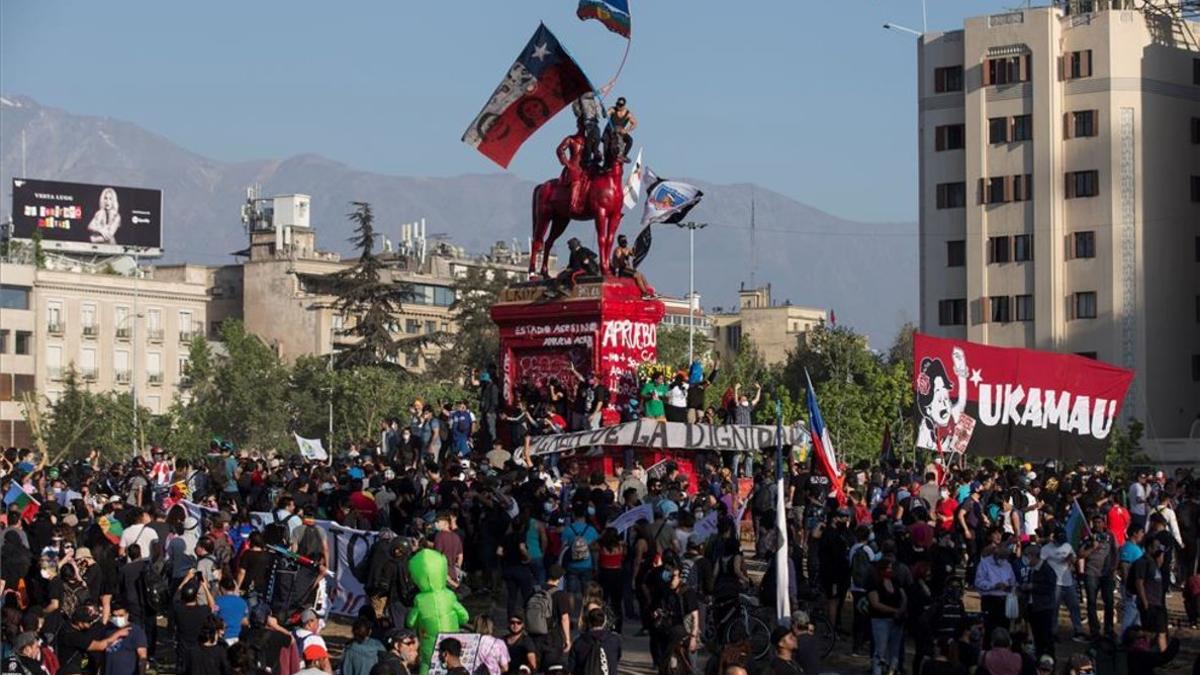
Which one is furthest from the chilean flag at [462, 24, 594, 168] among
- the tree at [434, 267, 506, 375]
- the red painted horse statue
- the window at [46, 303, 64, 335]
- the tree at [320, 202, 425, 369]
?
the window at [46, 303, 64, 335]

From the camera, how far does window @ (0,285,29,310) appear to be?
407 ft

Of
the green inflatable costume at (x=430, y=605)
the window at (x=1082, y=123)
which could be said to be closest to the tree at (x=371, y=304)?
the window at (x=1082, y=123)

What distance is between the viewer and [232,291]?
14800 cm

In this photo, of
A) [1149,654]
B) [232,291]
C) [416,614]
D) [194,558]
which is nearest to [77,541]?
[194,558]

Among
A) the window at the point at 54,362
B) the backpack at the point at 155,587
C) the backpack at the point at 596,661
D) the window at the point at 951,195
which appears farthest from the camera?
the window at the point at 54,362

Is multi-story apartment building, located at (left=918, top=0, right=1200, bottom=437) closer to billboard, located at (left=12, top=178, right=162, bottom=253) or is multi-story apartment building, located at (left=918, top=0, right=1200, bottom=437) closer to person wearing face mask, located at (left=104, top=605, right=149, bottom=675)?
billboard, located at (left=12, top=178, right=162, bottom=253)

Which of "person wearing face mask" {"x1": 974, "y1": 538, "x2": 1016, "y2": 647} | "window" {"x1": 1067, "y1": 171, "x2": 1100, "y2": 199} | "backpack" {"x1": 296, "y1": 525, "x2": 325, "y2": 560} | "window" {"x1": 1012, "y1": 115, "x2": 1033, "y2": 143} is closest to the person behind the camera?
"person wearing face mask" {"x1": 974, "y1": 538, "x2": 1016, "y2": 647}

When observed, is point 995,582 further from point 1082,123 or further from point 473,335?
point 473,335

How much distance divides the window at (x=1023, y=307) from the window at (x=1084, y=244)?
255 cm

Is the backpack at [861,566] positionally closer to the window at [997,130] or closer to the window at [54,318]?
the window at [997,130]

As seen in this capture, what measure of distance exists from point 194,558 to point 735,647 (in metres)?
11.1

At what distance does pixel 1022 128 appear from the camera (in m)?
93.8

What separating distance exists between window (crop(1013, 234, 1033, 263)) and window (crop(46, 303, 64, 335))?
188 ft

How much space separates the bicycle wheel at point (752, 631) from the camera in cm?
2612
